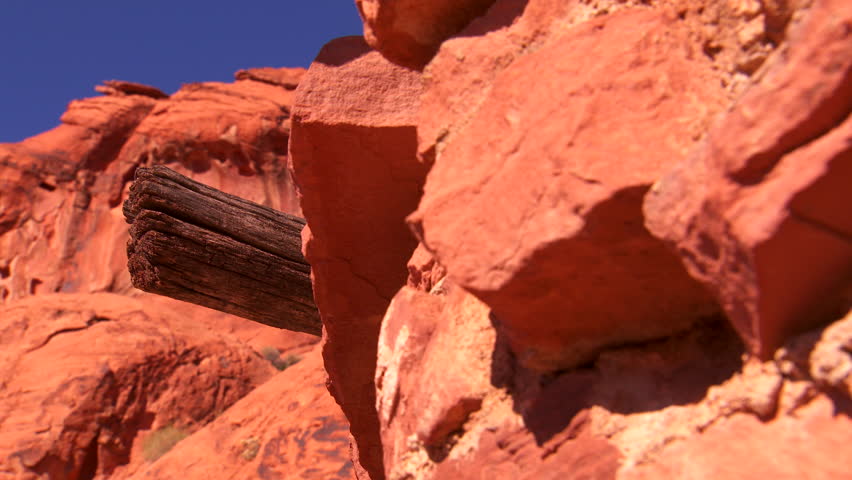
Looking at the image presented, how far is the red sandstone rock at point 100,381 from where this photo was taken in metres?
7.20

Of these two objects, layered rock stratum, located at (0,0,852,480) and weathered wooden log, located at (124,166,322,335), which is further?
weathered wooden log, located at (124,166,322,335)

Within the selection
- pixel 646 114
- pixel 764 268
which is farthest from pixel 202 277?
pixel 764 268

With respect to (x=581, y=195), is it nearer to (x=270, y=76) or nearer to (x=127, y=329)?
(x=127, y=329)

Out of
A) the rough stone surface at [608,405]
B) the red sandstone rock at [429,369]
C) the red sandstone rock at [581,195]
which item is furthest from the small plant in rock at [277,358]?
the red sandstone rock at [581,195]

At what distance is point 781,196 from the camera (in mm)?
900

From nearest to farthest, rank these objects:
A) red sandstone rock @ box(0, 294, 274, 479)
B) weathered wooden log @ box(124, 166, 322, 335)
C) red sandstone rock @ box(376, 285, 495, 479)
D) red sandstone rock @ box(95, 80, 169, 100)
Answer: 1. red sandstone rock @ box(376, 285, 495, 479)
2. weathered wooden log @ box(124, 166, 322, 335)
3. red sandstone rock @ box(0, 294, 274, 479)
4. red sandstone rock @ box(95, 80, 169, 100)

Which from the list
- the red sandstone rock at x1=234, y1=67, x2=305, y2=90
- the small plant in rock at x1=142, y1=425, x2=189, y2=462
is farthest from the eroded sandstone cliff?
the red sandstone rock at x1=234, y1=67, x2=305, y2=90

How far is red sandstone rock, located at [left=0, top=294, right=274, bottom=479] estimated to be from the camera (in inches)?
283

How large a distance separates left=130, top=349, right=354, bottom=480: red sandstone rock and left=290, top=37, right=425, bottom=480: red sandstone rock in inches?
101

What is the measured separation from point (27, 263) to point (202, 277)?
14671 millimetres

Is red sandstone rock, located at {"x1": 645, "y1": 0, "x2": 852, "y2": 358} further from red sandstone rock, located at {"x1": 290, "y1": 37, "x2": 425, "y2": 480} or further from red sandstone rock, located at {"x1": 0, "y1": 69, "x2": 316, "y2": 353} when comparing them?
red sandstone rock, located at {"x1": 0, "y1": 69, "x2": 316, "y2": 353}

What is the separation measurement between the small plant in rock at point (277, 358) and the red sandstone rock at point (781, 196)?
10.8 m

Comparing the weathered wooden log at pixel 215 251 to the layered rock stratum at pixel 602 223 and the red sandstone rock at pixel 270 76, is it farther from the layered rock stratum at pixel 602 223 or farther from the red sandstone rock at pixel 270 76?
the red sandstone rock at pixel 270 76

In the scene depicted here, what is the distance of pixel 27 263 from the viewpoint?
617 inches
